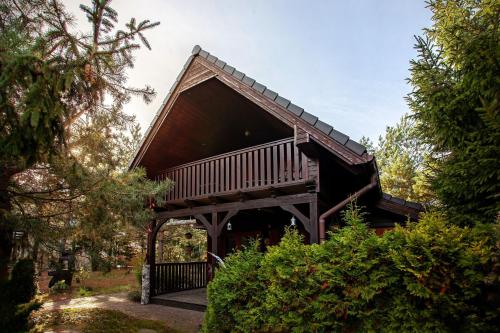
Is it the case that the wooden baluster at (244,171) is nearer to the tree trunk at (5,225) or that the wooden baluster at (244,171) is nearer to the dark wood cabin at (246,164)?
the dark wood cabin at (246,164)


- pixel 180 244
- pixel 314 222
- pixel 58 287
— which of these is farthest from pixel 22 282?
pixel 180 244

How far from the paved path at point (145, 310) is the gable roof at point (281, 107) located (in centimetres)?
442

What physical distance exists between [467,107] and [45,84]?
536cm

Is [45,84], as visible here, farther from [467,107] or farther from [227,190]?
[467,107]

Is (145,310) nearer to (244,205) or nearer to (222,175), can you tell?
(244,205)

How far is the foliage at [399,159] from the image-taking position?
1830 cm

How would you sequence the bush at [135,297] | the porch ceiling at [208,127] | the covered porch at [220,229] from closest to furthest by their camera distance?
the covered porch at [220,229] → the porch ceiling at [208,127] → the bush at [135,297]

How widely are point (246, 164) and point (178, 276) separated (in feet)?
17.6

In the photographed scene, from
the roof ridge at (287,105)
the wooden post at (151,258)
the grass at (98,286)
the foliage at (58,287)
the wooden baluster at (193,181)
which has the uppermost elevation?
the roof ridge at (287,105)

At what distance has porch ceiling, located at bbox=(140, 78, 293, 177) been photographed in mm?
8305

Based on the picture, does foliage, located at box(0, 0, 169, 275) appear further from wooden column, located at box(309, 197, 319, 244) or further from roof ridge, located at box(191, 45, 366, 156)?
wooden column, located at box(309, 197, 319, 244)

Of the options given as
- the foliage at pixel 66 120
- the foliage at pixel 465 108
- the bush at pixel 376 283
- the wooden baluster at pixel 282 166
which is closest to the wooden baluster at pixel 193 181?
the foliage at pixel 66 120

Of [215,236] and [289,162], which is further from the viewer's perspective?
[215,236]

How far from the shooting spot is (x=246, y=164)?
24.0ft
